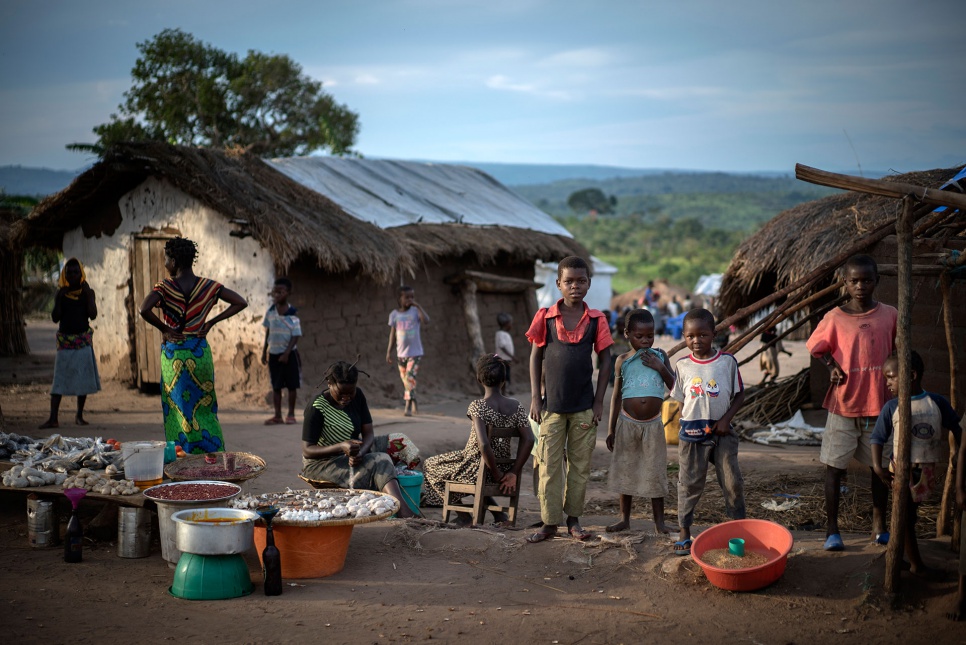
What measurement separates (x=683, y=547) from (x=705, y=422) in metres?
0.70

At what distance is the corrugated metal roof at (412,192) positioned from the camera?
12.6 metres

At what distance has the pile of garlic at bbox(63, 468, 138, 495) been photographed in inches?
200

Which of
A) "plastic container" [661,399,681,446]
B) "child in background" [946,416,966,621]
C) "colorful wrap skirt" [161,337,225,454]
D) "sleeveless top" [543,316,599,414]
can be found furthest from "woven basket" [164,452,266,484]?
"plastic container" [661,399,681,446]

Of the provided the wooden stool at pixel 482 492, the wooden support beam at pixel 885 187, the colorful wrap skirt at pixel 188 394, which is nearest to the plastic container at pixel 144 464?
the colorful wrap skirt at pixel 188 394

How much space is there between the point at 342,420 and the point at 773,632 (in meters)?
2.80

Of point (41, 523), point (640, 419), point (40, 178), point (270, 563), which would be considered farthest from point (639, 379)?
point (40, 178)

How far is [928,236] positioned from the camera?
22.5 feet

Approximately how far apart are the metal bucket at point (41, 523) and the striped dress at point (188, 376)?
1.04 metres

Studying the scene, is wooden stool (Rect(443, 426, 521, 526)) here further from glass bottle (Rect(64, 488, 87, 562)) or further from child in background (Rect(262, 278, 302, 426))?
child in background (Rect(262, 278, 302, 426))

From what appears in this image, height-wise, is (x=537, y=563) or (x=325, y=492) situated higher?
(x=325, y=492)

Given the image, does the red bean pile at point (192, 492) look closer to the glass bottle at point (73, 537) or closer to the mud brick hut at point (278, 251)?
the glass bottle at point (73, 537)

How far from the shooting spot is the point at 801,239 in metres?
9.42

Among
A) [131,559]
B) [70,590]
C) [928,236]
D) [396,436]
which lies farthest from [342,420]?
[928,236]

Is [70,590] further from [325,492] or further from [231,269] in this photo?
[231,269]
